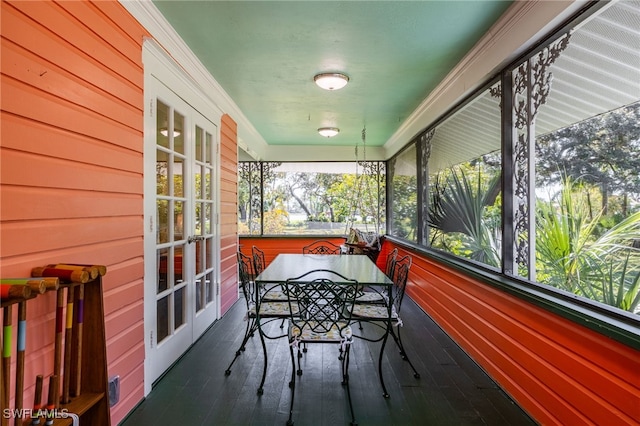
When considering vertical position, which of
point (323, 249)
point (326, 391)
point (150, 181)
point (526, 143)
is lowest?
point (326, 391)

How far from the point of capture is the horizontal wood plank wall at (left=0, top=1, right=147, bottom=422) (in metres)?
1.27

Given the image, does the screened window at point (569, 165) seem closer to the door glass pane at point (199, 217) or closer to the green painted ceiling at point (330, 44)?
the green painted ceiling at point (330, 44)

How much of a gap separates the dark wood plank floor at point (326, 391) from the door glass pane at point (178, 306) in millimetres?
304

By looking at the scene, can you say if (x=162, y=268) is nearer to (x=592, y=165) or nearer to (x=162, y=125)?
(x=162, y=125)

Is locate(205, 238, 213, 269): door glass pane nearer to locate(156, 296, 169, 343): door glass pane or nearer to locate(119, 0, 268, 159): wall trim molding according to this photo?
locate(156, 296, 169, 343): door glass pane

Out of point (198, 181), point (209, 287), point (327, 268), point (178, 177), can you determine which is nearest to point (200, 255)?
point (209, 287)

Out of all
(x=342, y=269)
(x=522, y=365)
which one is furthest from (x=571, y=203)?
(x=342, y=269)

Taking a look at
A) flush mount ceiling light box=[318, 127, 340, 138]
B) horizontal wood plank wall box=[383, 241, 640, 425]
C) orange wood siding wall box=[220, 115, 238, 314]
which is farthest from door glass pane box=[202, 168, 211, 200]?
horizontal wood plank wall box=[383, 241, 640, 425]

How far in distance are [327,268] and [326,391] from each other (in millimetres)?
1042

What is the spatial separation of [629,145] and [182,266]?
2.98 meters

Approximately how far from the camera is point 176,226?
2.70 metres

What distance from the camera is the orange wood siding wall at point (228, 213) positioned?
153 inches

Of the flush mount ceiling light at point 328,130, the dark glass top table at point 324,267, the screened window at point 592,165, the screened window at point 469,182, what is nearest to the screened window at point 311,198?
the flush mount ceiling light at point 328,130

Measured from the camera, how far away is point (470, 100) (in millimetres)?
3111
